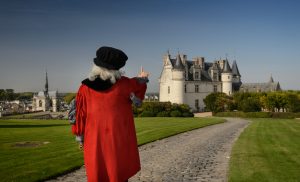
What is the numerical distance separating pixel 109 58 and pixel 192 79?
2619 inches

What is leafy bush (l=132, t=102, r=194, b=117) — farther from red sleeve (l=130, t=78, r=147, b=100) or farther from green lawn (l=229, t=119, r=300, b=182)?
red sleeve (l=130, t=78, r=147, b=100)

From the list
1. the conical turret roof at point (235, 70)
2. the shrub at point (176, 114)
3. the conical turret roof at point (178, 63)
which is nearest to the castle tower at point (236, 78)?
the conical turret roof at point (235, 70)

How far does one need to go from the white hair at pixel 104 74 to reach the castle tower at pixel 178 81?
61333mm

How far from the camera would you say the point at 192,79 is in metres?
71.2

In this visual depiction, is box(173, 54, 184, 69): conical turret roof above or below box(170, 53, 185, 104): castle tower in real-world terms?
above

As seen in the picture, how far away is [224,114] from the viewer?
54188mm

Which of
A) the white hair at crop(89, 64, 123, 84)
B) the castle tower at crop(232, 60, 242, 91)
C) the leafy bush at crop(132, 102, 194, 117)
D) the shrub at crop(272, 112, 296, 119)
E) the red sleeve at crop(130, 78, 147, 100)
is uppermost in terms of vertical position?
the castle tower at crop(232, 60, 242, 91)

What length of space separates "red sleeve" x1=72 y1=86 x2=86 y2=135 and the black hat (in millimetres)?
500

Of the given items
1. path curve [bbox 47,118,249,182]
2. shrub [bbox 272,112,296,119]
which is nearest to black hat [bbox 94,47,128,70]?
path curve [bbox 47,118,249,182]

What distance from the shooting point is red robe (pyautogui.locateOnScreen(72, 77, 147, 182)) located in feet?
17.0

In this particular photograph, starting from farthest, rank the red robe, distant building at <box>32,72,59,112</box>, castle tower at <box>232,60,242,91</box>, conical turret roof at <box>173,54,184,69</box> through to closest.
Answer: distant building at <box>32,72,59,112</box>
castle tower at <box>232,60,242,91</box>
conical turret roof at <box>173,54,184,69</box>
the red robe

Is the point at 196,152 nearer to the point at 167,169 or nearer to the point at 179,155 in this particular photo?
the point at 179,155

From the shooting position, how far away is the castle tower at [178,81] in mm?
66625

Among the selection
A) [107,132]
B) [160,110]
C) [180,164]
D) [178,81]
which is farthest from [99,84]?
[178,81]
